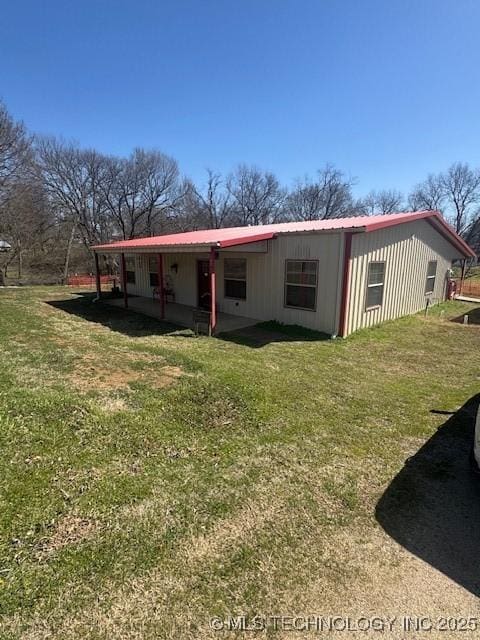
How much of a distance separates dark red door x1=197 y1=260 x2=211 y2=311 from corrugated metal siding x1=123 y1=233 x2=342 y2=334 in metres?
0.19

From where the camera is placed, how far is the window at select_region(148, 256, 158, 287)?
554 inches

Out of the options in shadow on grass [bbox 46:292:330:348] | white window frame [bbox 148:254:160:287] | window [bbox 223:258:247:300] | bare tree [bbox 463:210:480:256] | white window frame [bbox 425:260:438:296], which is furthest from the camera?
bare tree [bbox 463:210:480:256]

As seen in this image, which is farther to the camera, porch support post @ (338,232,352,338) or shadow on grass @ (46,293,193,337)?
shadow on grass @ (46,293,193,337)

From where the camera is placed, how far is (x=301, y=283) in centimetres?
909

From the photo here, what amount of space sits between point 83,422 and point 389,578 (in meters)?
3.27

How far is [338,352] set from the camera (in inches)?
294

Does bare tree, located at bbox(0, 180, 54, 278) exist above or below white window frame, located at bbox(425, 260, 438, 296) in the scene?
above

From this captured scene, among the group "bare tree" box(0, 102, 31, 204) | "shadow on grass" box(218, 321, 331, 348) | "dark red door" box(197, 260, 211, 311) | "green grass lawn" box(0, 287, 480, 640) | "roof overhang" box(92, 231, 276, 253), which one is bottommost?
"green grass lawn" box(0, 287, 480, 640)

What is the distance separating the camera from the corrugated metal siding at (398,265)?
8.74 m

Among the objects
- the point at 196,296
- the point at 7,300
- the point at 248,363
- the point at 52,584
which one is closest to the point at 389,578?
the point at 52,584

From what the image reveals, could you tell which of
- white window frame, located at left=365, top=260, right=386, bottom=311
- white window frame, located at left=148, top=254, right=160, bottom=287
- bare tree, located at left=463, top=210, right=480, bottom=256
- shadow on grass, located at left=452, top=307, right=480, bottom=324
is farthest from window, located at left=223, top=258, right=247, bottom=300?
bare tree, located at left=463, top=210, right=480, bottom=256

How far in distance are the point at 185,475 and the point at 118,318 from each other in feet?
27.1

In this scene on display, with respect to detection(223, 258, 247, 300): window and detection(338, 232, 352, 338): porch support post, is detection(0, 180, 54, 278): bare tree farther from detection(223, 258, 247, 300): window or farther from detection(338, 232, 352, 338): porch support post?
detection(338, 232, 352, 338): porch support post

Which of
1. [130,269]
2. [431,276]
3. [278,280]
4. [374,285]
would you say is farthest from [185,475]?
[130,269]
